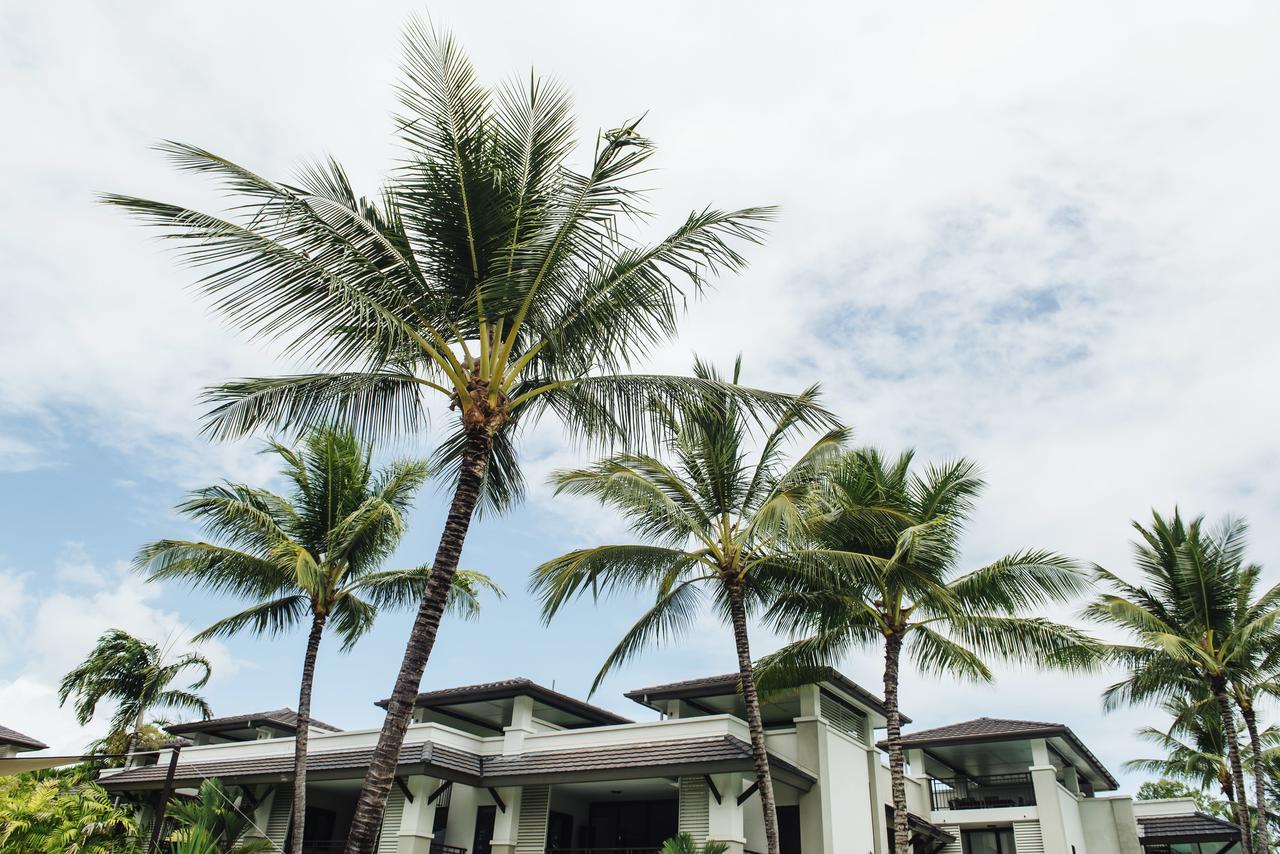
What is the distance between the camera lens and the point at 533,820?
1903cm

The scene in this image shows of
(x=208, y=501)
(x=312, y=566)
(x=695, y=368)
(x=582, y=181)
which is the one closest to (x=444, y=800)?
(x=312, y=566)

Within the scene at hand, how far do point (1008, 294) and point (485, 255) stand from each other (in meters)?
9.29

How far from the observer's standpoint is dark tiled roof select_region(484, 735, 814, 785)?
16734 millimetres

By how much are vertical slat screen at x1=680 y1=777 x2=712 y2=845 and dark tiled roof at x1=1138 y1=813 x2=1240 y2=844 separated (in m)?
16.7

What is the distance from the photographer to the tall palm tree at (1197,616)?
20.4 m

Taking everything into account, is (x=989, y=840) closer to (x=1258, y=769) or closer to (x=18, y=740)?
(x=1258, y=769)

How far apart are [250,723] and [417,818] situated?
1156 centimetres

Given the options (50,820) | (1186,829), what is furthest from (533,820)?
(1186,829)

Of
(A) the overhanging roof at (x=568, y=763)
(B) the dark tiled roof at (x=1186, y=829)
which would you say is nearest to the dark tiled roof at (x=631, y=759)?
(A) the overhanging roof at (x=568, y=763)

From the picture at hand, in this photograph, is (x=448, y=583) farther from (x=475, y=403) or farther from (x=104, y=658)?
(x=104, y=658)

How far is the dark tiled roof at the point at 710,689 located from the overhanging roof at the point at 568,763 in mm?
2344

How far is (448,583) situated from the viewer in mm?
9430

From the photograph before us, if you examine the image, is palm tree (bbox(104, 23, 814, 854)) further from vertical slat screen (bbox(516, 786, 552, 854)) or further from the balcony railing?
the balcony railing

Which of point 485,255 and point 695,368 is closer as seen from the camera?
point 485,255
